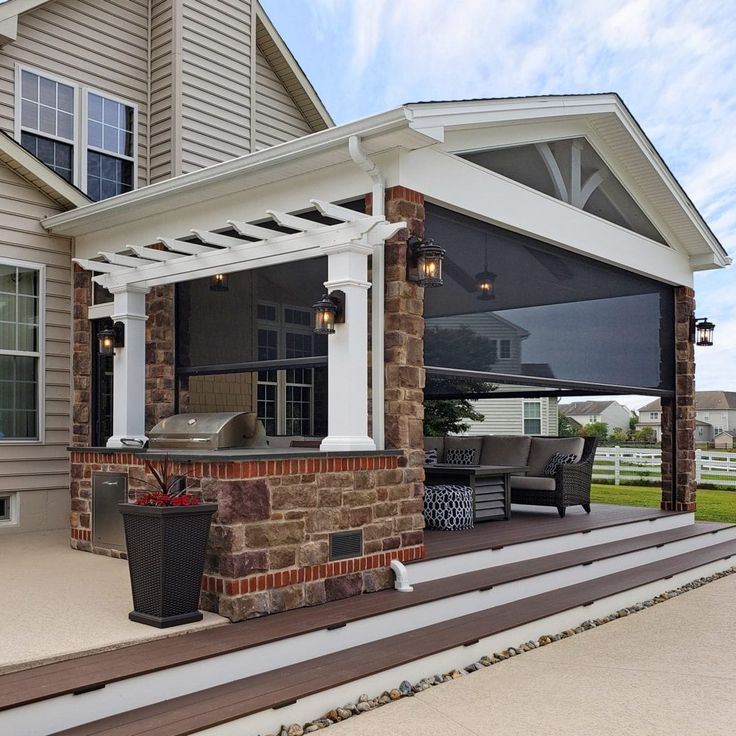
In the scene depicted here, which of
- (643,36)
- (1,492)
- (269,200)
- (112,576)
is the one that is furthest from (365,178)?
(643,36)

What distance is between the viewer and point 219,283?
25.0 feet

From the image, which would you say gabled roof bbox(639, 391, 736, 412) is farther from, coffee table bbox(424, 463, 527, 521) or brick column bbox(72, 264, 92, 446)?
brick column bbox(72, 264, 92, 446)

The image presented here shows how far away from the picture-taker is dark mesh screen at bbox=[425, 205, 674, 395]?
6832 millimetres

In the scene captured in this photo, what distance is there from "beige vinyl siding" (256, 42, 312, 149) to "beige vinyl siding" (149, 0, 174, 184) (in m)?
1.61

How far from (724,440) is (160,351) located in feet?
178

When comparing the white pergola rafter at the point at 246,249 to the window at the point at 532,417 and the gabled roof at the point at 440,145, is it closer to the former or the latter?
the gabled roof at the point at 440,145

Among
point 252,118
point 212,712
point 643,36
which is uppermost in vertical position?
point 643,36

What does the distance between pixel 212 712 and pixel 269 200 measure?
4.27 meters

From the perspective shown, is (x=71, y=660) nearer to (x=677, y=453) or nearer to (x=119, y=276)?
(x=119, y=276)

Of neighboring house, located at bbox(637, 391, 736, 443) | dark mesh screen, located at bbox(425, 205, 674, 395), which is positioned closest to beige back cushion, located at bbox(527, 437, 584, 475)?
dark mesh screen, located at bbox(425, 205, 674, 395)

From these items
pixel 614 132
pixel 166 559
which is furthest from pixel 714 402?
pixel 166 559

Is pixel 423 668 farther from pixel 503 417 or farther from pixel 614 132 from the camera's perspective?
pixel 503 417

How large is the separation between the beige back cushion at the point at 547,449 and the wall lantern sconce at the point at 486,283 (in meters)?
3.46

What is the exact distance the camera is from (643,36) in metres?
20.1
